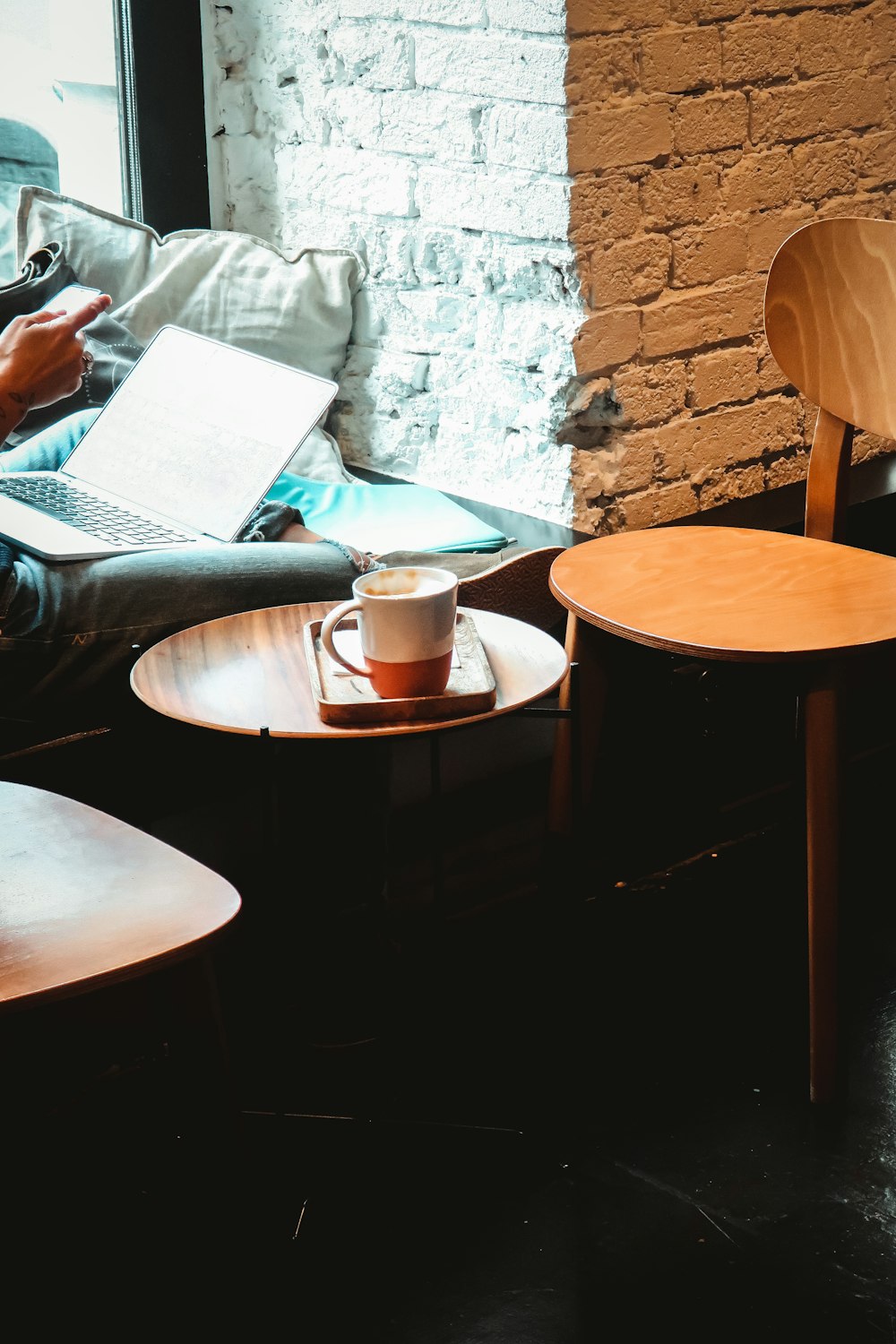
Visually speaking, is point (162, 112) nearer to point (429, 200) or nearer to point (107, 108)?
point (107, 108)

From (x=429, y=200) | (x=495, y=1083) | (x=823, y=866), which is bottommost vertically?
(x=495, y=1083)

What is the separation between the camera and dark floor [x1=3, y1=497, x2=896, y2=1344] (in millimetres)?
1206

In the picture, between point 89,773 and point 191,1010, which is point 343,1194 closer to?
point 191,1010

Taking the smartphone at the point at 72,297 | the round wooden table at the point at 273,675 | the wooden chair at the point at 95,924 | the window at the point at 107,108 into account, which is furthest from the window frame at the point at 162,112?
the wooden chair at the point at 95,924

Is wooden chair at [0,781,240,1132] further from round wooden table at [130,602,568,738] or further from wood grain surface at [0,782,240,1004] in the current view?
round wooden table at [130,602,568,738]

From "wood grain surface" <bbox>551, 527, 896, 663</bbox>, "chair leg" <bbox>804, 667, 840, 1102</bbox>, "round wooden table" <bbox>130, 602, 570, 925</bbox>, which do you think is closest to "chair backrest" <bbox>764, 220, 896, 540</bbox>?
"wood grain surface" <bbox>551, 527, 896, 663</bbox>

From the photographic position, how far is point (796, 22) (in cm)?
199

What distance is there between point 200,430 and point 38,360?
0.28 meters

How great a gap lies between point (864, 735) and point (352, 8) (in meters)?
1.43

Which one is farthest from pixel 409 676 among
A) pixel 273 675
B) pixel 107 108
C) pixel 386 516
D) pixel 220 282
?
pixel 107 108

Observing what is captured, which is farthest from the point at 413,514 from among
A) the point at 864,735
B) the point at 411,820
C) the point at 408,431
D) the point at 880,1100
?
the point at 880,1100

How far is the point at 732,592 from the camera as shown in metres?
1.51

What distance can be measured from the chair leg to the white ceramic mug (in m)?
0.43

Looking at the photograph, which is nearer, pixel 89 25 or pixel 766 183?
pixel 766 183
